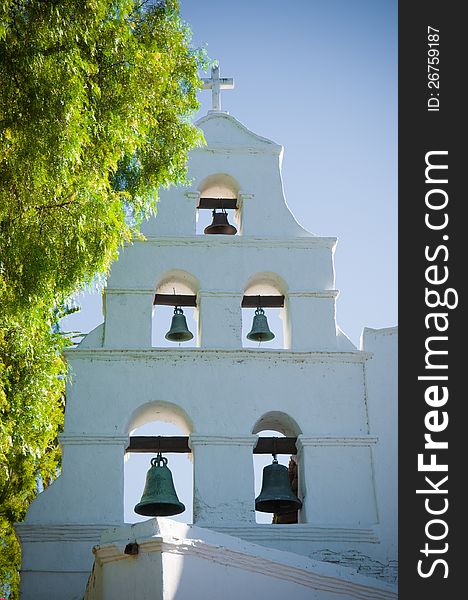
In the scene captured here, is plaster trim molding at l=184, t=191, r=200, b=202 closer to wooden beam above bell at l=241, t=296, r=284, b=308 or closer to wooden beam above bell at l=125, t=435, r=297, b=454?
wooden beam above bell at l=241, t=296, r=284, b=308

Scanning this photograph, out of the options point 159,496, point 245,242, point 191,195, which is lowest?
point 159,496

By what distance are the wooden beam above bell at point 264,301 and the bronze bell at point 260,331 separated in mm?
205

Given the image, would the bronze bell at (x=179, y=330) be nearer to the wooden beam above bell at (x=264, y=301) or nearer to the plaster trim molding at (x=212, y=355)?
the plaster trim molding at (x=212, y=355)

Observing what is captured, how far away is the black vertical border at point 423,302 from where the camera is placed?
7.53m

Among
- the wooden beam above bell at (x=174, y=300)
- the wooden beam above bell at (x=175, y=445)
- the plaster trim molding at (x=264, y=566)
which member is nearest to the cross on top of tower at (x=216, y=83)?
the wooden beam above bell at (x=174, y=300)

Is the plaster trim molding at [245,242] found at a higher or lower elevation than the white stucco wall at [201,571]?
higher

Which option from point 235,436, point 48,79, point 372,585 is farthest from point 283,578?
point 48,79

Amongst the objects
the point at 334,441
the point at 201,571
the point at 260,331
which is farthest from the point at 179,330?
the point at 201,571

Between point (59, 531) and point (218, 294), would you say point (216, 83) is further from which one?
point (59, 531)

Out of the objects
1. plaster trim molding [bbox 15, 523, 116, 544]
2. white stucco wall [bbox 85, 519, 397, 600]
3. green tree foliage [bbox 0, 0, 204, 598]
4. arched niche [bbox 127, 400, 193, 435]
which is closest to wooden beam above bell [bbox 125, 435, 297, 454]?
arched niche [bbox 127, 400, 193, 435]

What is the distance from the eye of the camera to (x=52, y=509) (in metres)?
11.5

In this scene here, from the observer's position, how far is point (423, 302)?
26.1 ft

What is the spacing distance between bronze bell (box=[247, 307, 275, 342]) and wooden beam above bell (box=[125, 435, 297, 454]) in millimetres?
1284

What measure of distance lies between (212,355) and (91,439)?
1645 mm
